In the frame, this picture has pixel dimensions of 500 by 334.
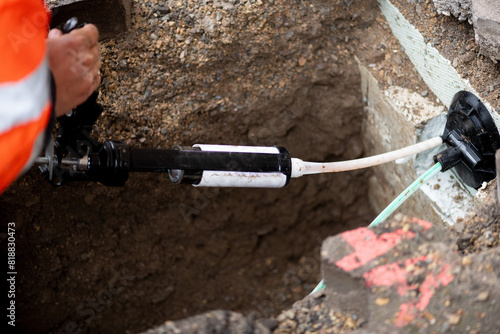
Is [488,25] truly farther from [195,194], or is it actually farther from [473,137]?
[195,194]

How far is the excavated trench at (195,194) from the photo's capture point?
1800 millimetres

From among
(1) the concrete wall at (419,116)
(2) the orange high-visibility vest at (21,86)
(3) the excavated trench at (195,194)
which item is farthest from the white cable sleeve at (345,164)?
(2) the orange high-visibility vest at (21,86)

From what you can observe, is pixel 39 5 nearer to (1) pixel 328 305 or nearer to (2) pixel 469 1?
(1) pixel 328 305

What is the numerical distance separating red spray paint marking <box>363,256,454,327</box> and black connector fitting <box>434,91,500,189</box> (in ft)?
1.88

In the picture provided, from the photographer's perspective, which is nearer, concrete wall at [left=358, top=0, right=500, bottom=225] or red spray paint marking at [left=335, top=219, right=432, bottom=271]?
red spray paint marking at [left=335, top=219, right=432, bottom=271]

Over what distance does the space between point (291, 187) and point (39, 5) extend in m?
1.48

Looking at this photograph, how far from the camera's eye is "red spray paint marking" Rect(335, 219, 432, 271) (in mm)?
1116

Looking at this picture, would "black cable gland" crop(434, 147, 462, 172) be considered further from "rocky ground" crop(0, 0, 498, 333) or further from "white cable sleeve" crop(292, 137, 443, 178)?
"rocky ground" crop(0, 0, 498, 333)

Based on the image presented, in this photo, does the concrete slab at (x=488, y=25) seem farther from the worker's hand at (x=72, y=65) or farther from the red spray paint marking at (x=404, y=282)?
the worker's hand at (x=72, y=65)

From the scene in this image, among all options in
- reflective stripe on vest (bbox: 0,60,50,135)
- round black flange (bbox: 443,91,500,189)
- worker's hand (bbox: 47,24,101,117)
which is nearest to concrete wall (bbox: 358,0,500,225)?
round black flange (bbox: 443,91,500,189)

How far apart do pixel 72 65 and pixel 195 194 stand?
3.37 ft

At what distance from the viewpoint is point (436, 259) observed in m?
1.11

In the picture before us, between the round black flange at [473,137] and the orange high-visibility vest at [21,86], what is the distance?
120 centimetres

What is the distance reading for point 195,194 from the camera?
6.69ft
